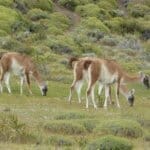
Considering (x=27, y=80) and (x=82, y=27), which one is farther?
(x=82, y=27)

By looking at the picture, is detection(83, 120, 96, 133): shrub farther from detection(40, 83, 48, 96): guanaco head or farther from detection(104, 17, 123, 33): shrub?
detection(104, 17, 123, 33): shrub

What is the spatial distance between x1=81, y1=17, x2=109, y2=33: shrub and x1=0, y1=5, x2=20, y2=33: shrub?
8261 millimetres

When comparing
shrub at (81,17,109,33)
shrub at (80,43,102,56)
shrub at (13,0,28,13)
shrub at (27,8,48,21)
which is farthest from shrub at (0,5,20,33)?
shrub at (81,17,109,33)

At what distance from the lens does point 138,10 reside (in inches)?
2921

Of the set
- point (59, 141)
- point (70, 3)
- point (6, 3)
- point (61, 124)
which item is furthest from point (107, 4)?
point (59, 141)

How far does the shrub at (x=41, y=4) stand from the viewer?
6744cm

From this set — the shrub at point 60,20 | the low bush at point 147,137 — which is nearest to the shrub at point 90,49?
the shrub at point 60,20

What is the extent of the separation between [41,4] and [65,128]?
50351mm

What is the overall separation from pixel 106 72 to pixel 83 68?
3.25 feet

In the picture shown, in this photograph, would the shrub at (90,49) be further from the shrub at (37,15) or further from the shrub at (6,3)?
the shrub at (6,3)

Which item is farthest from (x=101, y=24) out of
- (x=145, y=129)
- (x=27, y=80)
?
(x=145, y=129)

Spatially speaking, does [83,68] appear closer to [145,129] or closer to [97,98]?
[97,98]

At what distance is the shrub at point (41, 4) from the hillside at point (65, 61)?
0.04m

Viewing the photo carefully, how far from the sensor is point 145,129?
2044cm
